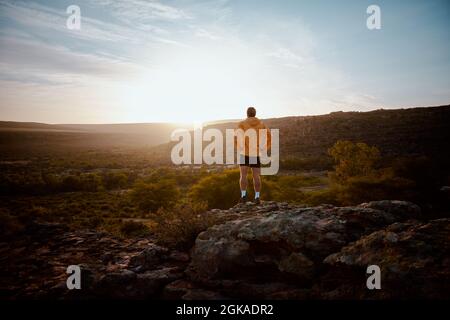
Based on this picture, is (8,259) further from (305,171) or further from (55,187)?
(305,171)

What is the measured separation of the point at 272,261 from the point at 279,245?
0.30 meters

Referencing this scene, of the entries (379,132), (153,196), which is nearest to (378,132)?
(379,132)

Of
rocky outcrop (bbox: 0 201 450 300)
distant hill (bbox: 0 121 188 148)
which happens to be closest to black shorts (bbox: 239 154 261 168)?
rocky outcrop (bbox: 0 201 450 300)

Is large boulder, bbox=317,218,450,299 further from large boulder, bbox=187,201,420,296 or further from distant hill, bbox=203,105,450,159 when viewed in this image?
distant hill, bbox=203,105,450,159

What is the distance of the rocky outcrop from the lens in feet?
13.1

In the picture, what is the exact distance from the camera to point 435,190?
359 inches

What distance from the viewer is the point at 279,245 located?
206 inches

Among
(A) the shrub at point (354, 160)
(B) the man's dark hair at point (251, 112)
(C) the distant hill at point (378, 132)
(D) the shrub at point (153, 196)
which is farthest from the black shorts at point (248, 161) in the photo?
(C) the distant hill at point (378, 132)

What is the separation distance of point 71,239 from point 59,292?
248 centimetres

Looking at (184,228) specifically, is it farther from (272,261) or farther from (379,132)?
(379,132)

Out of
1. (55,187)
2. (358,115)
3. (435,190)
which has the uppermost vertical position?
(358,115)
